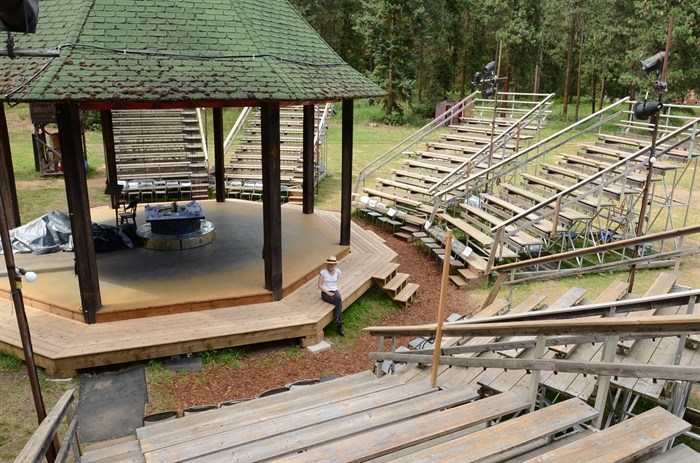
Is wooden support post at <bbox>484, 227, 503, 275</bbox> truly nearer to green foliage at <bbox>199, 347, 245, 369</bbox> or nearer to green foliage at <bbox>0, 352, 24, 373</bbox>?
green foliage at <bbox>199, 347, 245, 369</bbox>

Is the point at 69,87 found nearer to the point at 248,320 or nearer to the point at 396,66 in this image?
the point at 248,320

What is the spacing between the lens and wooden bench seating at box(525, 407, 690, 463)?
322cm

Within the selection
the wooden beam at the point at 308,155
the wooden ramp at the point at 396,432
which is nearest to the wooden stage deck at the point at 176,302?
the wooden beam at the point at 308,155

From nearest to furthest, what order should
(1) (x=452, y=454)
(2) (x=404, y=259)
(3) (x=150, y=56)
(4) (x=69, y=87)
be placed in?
(1) (x=452, y=454)
(4) (x=69, y=87)
(3) (x=150, y=56)
(2) (x=404, y=259)

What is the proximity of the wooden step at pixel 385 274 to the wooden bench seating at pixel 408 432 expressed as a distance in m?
6.68

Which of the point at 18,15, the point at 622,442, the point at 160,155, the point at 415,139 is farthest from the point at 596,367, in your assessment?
the point at 160,155

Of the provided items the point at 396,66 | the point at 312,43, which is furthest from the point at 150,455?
the point at 396,66

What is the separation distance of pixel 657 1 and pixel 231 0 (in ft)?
86.4

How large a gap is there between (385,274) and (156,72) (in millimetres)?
5747

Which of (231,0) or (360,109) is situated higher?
(231,0)

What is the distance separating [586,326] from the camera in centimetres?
347

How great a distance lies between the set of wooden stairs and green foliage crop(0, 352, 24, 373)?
623 centimetres

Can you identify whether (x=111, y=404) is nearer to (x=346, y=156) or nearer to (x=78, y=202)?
(x=78, y=202)

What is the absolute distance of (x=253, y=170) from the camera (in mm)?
19953
